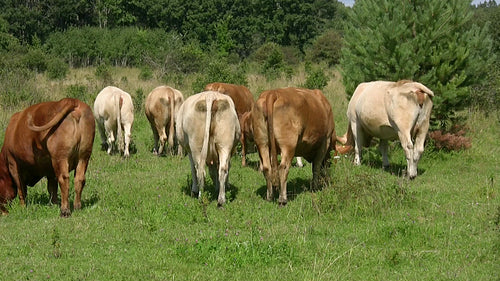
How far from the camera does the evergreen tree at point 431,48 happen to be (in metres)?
12.7

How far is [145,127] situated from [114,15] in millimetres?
46714

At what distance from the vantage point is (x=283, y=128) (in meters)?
8.73

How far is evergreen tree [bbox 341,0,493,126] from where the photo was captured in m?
12.7

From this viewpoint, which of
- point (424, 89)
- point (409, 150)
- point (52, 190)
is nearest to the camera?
point (52, 190)

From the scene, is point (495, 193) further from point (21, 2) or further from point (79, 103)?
point (21, 2)

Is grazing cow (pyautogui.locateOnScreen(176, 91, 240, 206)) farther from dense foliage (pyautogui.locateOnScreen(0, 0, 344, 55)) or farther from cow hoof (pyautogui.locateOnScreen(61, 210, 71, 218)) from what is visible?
dense foliage (pyautogui.locateOnScreen(0, 0, 344, 55))

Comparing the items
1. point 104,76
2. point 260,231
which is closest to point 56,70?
point 104,76

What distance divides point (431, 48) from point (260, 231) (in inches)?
295

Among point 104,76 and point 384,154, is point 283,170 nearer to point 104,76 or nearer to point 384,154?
point 384,154

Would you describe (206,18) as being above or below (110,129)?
above

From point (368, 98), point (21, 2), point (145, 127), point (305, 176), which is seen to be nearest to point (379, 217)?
point (305, 176)

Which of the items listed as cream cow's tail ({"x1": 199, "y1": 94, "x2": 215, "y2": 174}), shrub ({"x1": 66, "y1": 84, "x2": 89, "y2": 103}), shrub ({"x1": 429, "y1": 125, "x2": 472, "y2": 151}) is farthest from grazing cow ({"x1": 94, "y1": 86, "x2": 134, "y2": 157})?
shrub ({"x1": 429, "y1": 125, "x2": 472, "y2": 151})

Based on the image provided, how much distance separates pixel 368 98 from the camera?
38.9 feet

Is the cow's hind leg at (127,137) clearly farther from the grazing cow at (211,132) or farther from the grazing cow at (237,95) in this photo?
the grazing cow at (211,132)
